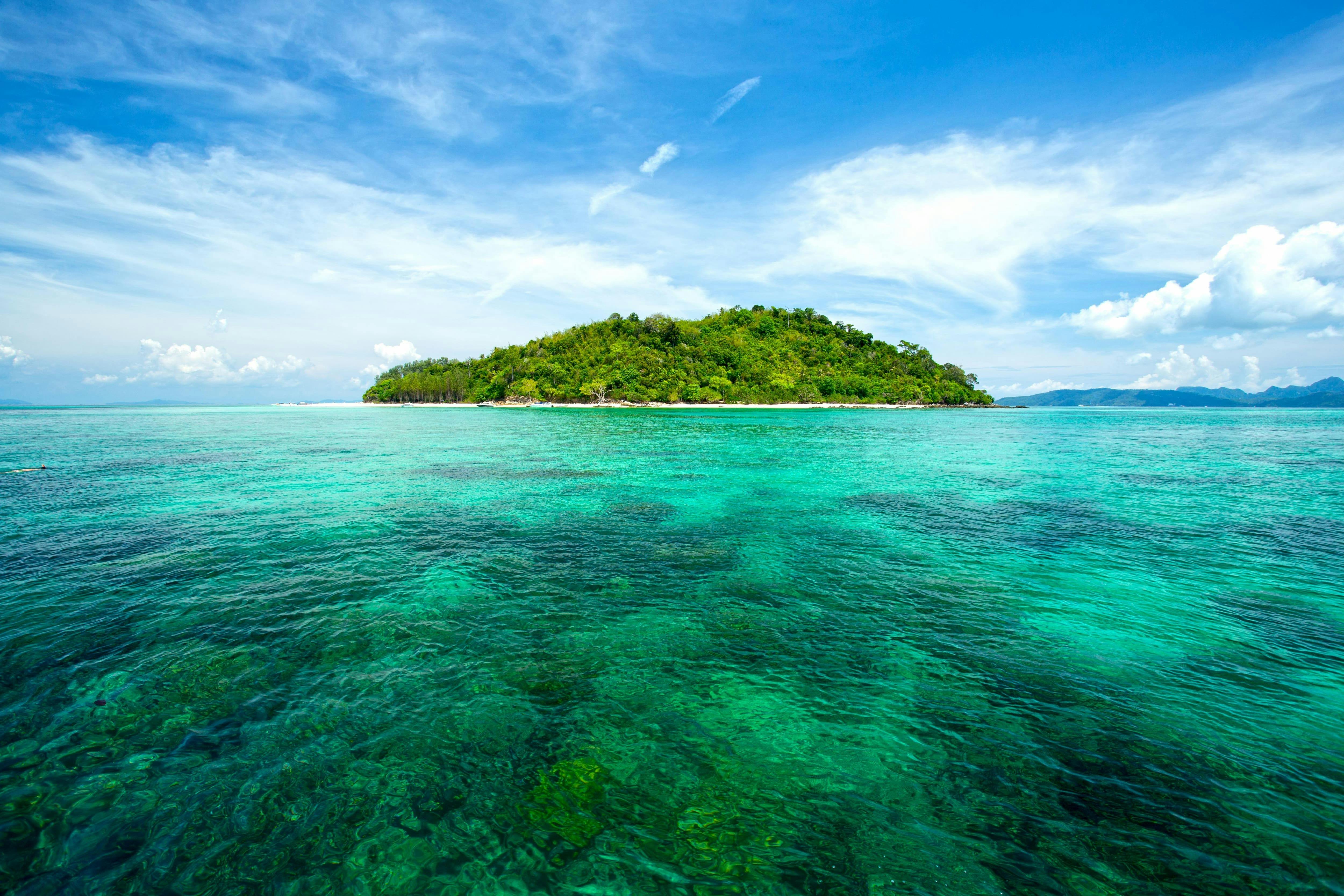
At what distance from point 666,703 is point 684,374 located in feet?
545

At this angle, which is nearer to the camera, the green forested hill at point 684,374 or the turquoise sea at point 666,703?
the turquoise sea at point 666,703

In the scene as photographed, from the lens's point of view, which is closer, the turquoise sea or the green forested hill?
the turquoise sea

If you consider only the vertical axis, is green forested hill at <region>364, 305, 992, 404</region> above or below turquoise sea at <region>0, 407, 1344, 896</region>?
above

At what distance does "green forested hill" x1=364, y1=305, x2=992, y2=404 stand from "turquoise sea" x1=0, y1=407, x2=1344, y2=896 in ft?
481

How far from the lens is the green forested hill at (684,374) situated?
6639 inches

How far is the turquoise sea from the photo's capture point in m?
5.45

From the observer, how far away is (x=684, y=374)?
17162 centimetres

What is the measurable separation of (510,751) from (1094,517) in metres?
23.4

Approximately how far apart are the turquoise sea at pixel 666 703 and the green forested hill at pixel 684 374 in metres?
147

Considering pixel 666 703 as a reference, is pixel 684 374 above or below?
above

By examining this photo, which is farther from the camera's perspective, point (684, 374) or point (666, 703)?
point (684, 374)

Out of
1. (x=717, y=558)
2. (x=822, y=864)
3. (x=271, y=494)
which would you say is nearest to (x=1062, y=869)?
(x=822, y=864)

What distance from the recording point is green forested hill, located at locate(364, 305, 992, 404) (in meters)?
169

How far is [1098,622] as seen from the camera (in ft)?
36.5
